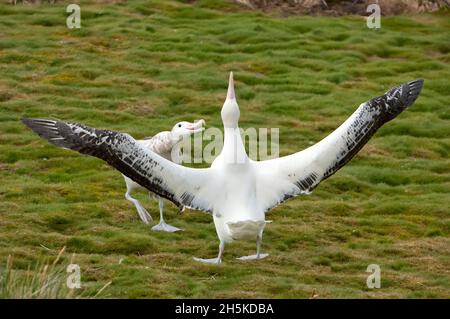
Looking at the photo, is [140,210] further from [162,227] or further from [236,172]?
[236,172]

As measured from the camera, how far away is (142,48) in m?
32.2

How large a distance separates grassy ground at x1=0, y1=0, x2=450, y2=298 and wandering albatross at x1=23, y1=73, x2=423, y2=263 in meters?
0.87

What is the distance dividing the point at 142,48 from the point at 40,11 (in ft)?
16.6

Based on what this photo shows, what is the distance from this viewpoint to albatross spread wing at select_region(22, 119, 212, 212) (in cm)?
1351

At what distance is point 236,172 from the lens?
14.5 meters

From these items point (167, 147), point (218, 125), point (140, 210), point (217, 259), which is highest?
point (167, 147)

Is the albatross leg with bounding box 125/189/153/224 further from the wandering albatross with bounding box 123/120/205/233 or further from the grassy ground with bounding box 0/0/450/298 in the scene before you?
the grassy ground with bounding box 0/0/450/298

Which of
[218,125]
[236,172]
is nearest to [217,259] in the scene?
[236,172]

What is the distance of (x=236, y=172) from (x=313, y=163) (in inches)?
43.3

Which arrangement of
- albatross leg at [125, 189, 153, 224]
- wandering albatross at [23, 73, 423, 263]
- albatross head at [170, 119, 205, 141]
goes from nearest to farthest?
wandering albatross at [23, 73, 423, 263], albatross head at [170, 119, 205, 141], albatross leg at [125, 189, 153, 224]

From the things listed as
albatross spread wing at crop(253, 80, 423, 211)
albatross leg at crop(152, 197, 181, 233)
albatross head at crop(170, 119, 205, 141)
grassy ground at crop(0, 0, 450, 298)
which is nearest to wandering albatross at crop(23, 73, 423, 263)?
albatross spread wing at crop(253, 80, 423, 211)

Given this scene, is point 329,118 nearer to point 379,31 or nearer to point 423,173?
point 423,173

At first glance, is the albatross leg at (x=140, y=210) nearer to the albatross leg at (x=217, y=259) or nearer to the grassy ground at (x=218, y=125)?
the grassy ground at (x=218, y=125)
